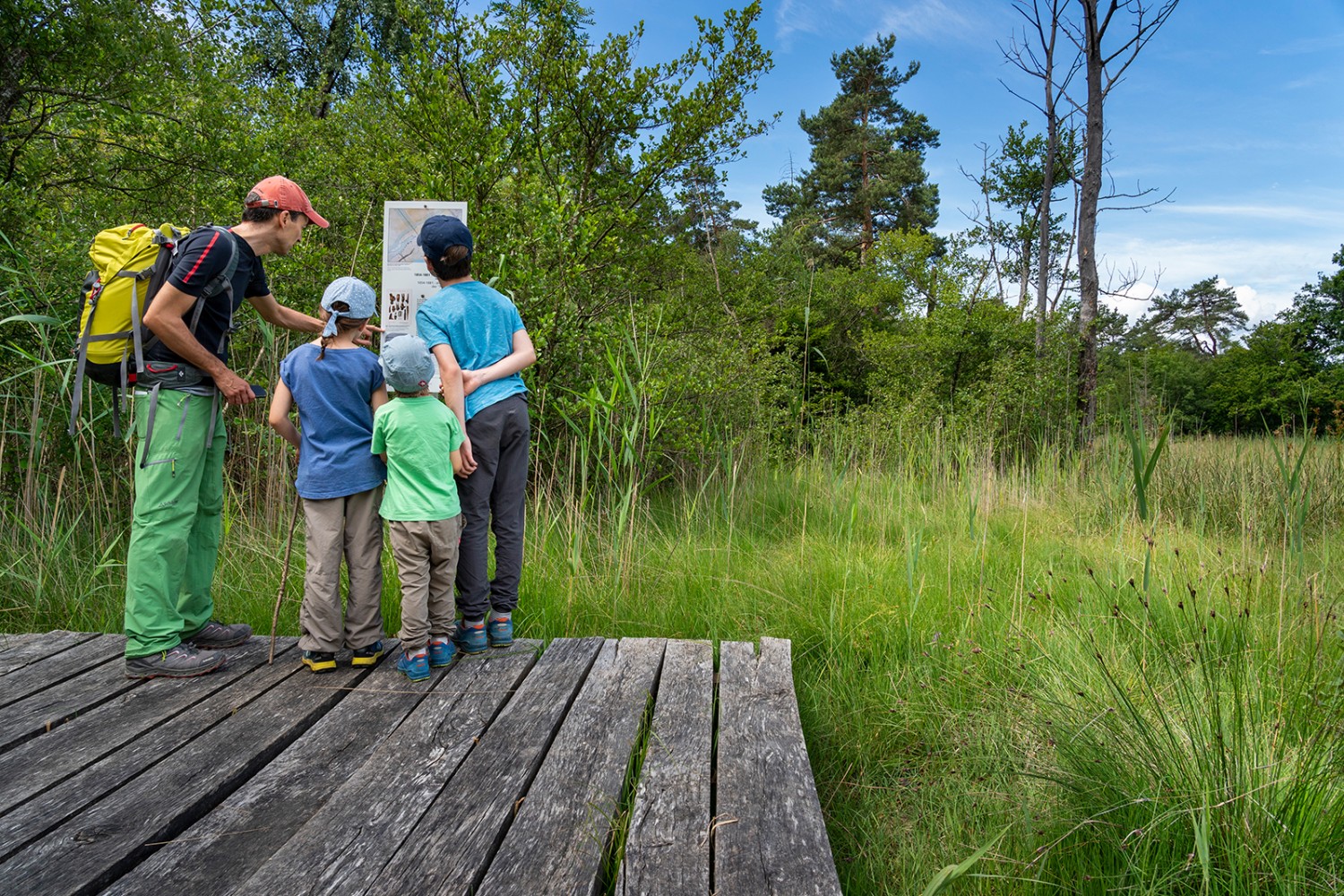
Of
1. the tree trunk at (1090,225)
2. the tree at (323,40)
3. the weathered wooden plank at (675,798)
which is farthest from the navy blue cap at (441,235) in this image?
the tree at (323,40)

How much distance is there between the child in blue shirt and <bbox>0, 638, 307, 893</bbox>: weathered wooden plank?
282 millimetres

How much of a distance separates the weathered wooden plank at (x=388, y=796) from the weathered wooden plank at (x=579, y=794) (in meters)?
0.26

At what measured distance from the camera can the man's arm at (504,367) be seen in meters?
2.93

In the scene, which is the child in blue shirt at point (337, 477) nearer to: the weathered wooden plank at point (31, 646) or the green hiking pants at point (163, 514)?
the green hiking pants at point (163, 514)

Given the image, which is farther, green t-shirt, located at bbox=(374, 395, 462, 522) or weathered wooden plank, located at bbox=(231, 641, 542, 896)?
green t-shirt, located at bbox=(374, 395, 462, 522)

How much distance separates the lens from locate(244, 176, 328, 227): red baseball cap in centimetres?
285

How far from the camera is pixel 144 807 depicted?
6.06 feet

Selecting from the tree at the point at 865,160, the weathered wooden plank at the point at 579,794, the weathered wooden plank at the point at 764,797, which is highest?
the tree at the point at 865,160

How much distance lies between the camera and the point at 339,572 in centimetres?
272

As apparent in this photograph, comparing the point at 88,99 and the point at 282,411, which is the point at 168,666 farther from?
the point at 88,99

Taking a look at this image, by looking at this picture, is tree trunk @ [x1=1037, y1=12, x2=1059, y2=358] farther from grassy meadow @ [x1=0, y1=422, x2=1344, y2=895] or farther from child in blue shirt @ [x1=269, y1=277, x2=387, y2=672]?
child in blue shirt @ [x1=269, y1=277, x2=387, y2=672]

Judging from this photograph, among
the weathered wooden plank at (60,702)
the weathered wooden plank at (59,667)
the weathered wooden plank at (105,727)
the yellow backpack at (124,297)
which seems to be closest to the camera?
the weathered wooden plank at (105,727)

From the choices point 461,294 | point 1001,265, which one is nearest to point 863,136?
point 1001,265

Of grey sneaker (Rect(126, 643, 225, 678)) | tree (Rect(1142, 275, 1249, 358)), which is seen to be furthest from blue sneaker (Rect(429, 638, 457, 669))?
tree (Rect(1142, 275, 1249, 358))
